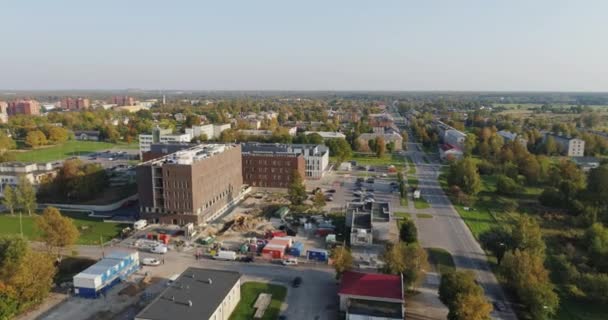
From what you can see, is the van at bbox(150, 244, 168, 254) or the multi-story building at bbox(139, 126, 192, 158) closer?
the van at bbox(150, 244, 168, 254)

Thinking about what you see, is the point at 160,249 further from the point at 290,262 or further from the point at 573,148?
the point at 573,148

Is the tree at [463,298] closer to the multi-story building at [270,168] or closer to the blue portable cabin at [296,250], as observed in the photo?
the blue portable cabin at [296,250]

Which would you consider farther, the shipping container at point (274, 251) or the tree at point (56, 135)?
the tree at point (56, 135)

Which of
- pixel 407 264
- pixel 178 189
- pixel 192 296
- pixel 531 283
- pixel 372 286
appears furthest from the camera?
pixel 178 189

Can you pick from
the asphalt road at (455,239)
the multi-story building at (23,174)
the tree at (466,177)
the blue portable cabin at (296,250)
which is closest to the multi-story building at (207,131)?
the multi-story building at (23,174)

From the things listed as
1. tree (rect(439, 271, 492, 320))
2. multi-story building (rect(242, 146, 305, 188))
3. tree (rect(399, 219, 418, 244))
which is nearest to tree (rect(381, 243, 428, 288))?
tree (rect(439, 271, 492, 320))

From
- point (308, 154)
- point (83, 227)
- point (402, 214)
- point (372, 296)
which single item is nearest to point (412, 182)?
point (308, 154)

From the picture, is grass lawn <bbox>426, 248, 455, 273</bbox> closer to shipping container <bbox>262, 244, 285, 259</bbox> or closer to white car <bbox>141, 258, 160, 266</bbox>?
shipping container <bbox>262, 244, 285, 259</bbox>
